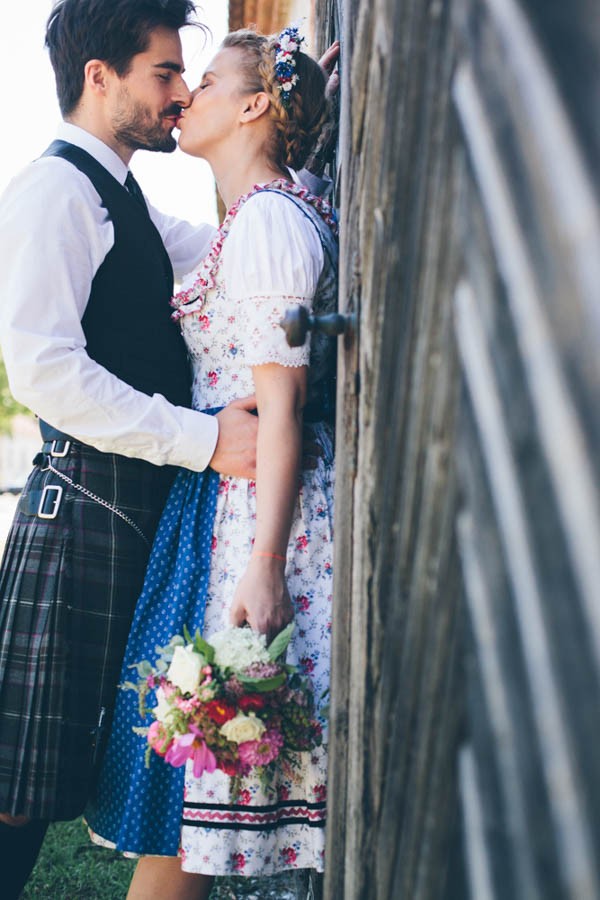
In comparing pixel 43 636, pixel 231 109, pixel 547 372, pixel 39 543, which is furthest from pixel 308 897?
pixel 547 372

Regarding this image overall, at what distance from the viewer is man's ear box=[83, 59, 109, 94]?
2.37 m

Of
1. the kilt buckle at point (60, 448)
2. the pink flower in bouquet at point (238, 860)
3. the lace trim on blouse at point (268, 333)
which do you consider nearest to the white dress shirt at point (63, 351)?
the kilt buckle at point (60, 448)

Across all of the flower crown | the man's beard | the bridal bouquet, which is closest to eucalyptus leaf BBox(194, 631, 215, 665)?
the bridal bouquet

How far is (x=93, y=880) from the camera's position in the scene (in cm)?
300

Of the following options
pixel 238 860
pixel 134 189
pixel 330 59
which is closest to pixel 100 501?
pixel 238 860

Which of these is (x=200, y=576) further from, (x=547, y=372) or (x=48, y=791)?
(x=547, y=372)

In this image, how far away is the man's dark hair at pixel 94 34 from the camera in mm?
2359

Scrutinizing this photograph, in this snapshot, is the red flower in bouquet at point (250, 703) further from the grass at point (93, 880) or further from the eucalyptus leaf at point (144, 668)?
the grass at point (93, 880)

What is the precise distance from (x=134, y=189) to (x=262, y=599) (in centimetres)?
137

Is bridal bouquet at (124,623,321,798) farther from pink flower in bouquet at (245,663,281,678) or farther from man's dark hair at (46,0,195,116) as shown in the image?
man's dark hair at (46,0,195,116)

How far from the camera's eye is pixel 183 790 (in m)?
1.67

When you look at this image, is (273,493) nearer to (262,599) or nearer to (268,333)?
(262,599)

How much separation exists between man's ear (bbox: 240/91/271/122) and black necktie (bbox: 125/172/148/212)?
1.35 ft

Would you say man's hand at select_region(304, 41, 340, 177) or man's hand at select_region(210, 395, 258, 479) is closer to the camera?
man's hand at select_region(210, 395, 258, 479)
